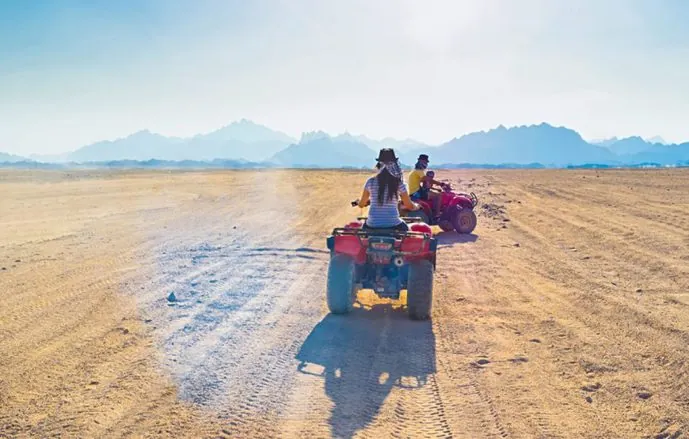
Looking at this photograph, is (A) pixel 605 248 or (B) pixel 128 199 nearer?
(A) pixel 605 248

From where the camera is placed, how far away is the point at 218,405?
14.8 feet

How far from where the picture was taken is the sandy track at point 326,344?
435 cm

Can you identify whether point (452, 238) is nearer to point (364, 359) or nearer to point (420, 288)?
point (420, 288)

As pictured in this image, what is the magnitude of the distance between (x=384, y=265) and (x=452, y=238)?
20.6ft

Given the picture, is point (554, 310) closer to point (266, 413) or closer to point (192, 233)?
point (266, 413)

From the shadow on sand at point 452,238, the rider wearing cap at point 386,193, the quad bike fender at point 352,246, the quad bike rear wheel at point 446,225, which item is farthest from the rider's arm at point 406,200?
the quad bike rear wheel at point 446,225

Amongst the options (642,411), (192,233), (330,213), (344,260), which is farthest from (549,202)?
(642,411)

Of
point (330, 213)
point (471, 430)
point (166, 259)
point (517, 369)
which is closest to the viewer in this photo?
Result: point (471, 430)

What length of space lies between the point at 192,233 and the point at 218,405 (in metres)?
9.31

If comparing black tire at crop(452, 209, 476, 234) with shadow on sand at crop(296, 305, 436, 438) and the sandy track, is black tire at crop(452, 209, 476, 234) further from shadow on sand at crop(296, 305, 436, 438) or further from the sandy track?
shadow on sand at crop(296, 305, 436, 438)

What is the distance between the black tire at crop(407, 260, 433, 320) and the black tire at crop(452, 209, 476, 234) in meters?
6.84

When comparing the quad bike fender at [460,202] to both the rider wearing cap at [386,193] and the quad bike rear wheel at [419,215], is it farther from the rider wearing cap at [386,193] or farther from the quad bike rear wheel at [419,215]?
the rider wearing cap at [386,193]

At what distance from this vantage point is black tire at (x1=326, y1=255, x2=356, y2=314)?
22.0 ft

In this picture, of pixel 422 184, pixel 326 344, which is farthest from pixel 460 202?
pixel 326 344
